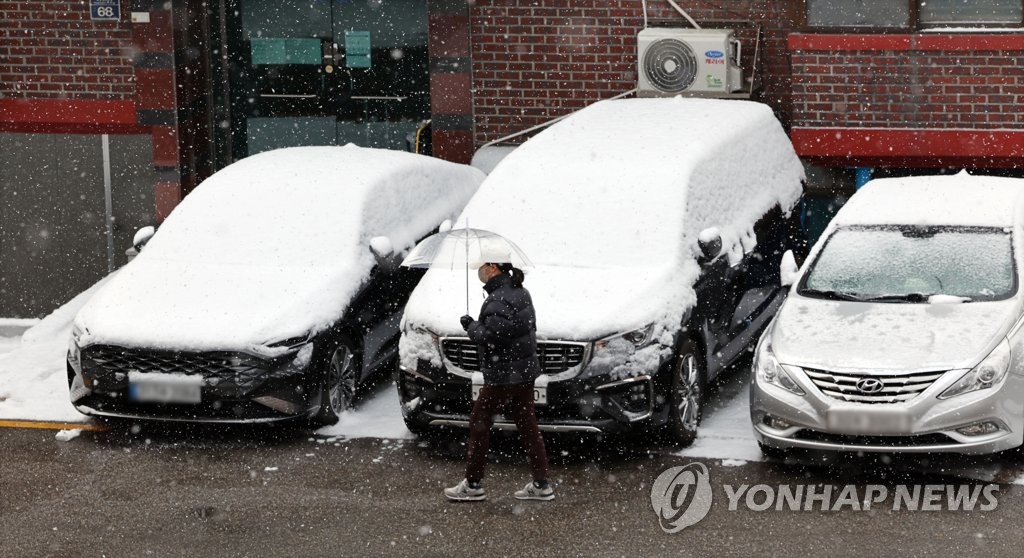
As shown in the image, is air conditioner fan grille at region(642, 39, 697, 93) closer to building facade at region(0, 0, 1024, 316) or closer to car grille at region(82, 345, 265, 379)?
building facade at region(0, 0, 1024, 316)

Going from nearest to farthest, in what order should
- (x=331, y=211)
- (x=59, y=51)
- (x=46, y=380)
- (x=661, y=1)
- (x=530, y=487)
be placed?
(x=530, y=487)
(x=331, y=211)
(x=46, y=380)
(x=661, y=1)
(x=59, y=51)

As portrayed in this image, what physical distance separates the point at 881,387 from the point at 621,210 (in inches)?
96.0

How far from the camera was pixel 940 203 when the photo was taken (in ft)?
35.1

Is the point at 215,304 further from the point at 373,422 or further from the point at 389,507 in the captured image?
the point at 389,507

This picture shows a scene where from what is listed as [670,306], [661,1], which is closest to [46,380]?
[670,306]

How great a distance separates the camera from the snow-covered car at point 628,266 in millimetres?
9508

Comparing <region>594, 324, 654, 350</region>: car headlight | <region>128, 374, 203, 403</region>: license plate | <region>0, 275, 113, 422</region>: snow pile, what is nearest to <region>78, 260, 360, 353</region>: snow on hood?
<region>128, 374, 203, 403</region>: license plate

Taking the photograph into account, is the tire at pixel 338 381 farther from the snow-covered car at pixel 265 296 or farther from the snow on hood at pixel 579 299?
the snow on hood at pixel 579 299

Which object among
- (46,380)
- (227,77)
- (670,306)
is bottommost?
(46,380)

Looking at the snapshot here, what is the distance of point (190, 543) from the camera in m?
8.34

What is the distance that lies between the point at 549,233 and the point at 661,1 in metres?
5.34

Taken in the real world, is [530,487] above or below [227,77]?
below

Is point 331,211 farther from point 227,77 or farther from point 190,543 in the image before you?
point 227,77

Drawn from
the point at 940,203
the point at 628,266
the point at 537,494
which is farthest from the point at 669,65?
the point at 537,494
